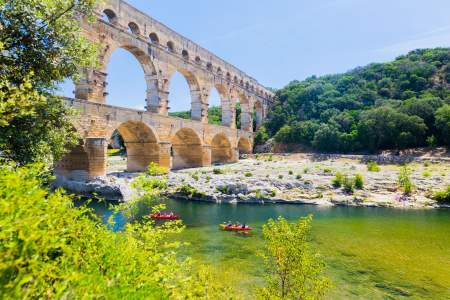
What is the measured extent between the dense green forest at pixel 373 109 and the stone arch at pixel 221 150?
41.6 ft

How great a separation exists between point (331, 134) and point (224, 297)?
42.7 m

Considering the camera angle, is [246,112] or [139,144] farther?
[246,112]

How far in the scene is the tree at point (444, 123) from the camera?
36.6m

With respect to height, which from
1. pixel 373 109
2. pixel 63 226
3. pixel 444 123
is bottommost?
pixel 63 226

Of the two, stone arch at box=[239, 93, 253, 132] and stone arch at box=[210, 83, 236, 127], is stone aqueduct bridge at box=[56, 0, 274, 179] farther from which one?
stone arch at box=[239, 93, 253, 132]

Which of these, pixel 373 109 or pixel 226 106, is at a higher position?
pixel 226 106

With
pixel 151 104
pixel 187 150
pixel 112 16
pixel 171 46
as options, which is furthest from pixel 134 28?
pixel 187 150

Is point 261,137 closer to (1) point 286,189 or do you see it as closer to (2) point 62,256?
(1) point 286,189

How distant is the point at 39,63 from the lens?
6609 millimetres

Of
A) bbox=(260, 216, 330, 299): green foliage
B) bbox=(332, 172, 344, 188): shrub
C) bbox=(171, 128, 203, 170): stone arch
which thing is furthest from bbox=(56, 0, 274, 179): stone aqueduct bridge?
bbox=(332, 172, 344, 188): shrub

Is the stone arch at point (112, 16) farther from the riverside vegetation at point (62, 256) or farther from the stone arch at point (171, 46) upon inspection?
the riverside vegetation at point (62, 256)

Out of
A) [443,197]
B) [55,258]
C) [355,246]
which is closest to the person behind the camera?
[55,258]

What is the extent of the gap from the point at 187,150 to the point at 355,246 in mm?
24599

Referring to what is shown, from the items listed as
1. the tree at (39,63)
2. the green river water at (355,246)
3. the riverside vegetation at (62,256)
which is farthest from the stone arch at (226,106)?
the riverside vegetation at (62,256)
